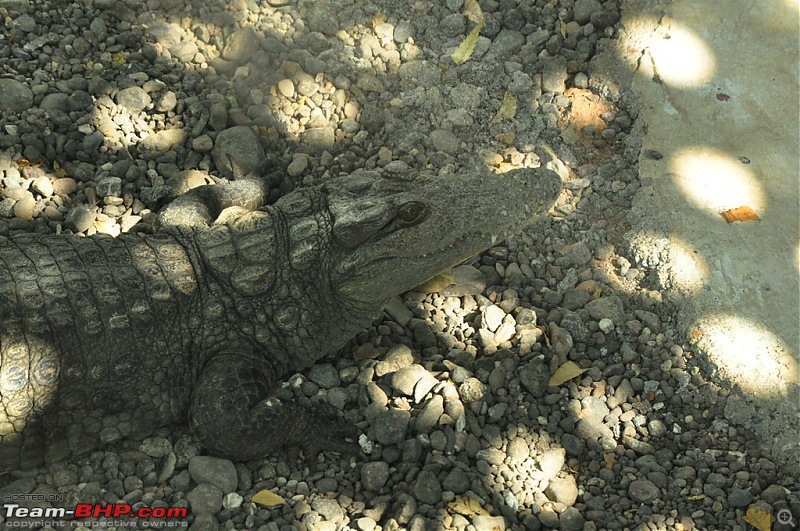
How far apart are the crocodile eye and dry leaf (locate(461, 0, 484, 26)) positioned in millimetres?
1843

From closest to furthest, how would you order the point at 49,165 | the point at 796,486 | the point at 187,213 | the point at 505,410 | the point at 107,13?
the point at 796,486 → the point at 505,410 → the point at 187,213 → the point at 49,165 → the point at 107,13

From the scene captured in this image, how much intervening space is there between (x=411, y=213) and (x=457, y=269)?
570 mm

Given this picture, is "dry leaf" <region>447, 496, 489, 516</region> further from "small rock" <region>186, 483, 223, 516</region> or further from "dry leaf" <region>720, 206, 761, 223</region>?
"dry leaf" <region>720, 206, 761, 223</region>

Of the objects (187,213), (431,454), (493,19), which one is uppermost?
(493,19)

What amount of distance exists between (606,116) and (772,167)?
35.6 inches

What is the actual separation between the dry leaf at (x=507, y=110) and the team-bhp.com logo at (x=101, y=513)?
2677 mm

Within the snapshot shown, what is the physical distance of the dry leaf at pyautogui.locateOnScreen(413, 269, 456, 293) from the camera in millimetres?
4043

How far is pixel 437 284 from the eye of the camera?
13.3 ft

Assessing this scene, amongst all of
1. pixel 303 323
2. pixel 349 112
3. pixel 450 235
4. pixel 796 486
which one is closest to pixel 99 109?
pixel 349 112

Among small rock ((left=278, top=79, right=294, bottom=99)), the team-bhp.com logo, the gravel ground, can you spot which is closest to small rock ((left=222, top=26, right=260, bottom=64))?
the gravel ground

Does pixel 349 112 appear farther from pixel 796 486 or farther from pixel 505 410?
pixel 796 486

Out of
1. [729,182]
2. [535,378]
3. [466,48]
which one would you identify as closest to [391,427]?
[535,378]

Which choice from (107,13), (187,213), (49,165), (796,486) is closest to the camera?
(796,486)

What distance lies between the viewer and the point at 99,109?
15.0 ft
